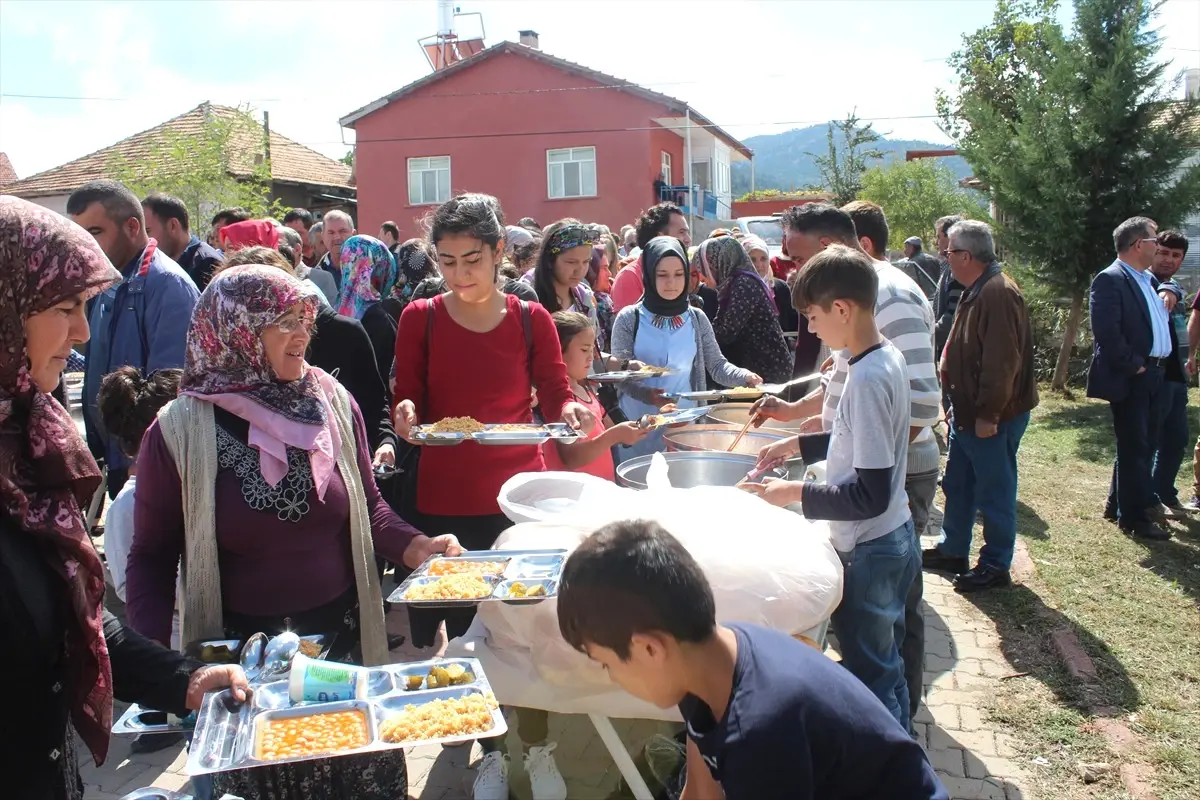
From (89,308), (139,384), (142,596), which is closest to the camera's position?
(142,596)

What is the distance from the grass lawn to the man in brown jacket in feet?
1.09

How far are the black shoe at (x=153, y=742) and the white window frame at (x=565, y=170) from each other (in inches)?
890

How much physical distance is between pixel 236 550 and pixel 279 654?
0.39 metres

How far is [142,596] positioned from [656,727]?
1579 millimetres

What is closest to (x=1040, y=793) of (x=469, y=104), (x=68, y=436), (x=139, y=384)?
(x=68, y=436)

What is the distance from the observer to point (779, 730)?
1.40m

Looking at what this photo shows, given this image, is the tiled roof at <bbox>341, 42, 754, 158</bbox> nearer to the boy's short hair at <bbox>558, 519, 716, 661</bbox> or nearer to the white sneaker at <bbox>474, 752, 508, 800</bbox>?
the white sneaker at <bbox>474, 752, 508, 800</bbox>

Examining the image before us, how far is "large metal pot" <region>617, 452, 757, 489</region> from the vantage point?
3.19 metres

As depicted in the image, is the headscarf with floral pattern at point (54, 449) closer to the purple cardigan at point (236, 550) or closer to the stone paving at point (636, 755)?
the purple cardigan at point (236, 550)

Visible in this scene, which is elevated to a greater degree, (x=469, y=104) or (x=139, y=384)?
(x=469, y=104)

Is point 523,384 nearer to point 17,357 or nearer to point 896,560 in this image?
point 896,560

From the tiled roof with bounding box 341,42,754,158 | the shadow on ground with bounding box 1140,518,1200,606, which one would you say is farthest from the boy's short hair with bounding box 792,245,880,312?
the tiled roof with bounding box 341,42,754,158

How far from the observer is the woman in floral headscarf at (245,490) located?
82.2 inches

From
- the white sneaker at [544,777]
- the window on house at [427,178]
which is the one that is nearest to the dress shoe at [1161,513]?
the white sneaker at [544,777]
